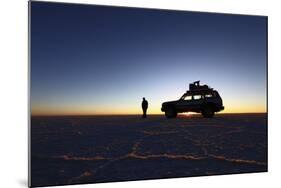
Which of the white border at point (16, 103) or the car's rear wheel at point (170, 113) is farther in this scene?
the car's rear wheel at point (170, 113)

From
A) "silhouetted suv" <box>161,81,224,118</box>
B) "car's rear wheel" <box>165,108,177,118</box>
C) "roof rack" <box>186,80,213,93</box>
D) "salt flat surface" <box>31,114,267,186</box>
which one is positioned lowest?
"salt flat surface" <box>31,114,267,186</box>

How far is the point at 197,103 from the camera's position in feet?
27.1

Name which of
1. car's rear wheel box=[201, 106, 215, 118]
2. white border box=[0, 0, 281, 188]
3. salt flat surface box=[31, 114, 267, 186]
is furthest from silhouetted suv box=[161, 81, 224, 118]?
white border box=[0, 0, 281, 188]

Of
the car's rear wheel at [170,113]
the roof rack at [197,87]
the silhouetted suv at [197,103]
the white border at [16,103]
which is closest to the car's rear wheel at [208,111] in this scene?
the silhouetted suv at [197,103]

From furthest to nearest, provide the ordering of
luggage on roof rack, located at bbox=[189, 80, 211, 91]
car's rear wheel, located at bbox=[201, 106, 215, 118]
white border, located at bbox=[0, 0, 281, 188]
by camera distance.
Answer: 1. car's rear wheel, located at bbox=[201, 106, 215, 118]
2. luggage on roof rack, located at bbox=[189, 80, 211, 91]
3. white border, located at bbox=[0, 0, 281, 188]

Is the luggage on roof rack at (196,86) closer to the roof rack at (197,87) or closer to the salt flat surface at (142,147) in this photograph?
the roof rack at (197,87)

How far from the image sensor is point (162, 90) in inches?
312

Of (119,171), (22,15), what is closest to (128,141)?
(119,171)

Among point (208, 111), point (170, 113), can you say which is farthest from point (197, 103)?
point (170, 113)

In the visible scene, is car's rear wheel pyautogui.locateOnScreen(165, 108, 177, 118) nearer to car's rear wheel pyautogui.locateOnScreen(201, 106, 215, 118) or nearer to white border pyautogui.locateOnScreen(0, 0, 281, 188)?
car's rear wheel pyautogui.locateOnScreen(201, 106, 215, 118)

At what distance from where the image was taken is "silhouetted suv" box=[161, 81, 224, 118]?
795cm

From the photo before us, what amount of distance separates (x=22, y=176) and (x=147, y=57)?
2.43m

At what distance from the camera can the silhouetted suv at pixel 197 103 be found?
795 cm
